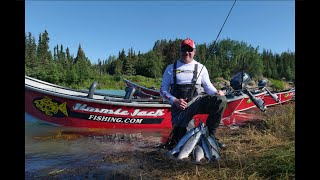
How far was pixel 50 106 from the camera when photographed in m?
8.79

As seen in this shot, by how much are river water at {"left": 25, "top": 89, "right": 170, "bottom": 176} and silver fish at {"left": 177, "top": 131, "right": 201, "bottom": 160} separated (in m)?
1.60

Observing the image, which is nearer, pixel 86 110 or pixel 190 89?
pixel 190 89

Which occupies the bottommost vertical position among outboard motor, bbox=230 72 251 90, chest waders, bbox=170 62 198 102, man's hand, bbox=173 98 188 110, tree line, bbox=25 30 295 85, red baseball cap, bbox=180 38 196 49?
man's hand, bbox=173 98 188 110

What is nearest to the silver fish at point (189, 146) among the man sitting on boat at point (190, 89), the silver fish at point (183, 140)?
the silver fish at point (183, 140)

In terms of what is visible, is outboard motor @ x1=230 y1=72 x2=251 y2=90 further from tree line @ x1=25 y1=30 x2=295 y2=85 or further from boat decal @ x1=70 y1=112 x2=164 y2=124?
tree line @ x1=25 y1=30 x2=295 y2=85

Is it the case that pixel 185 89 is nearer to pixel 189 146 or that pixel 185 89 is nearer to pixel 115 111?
pixel 189 146

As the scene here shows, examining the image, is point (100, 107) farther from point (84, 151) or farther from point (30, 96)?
point (84, 151)

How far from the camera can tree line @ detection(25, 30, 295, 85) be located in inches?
2741

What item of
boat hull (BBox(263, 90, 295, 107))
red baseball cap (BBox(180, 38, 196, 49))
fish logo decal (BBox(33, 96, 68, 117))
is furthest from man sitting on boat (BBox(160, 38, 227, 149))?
boat hull (BBox(263, 90, 295, 107))

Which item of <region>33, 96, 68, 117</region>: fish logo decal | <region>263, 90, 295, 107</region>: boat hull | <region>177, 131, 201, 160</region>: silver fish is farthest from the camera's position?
<region>263, 90, 295, 107</region>: boat hull

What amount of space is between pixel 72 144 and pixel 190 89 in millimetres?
3276

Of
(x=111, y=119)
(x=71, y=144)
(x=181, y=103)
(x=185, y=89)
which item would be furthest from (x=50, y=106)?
(x=181, y=103)
